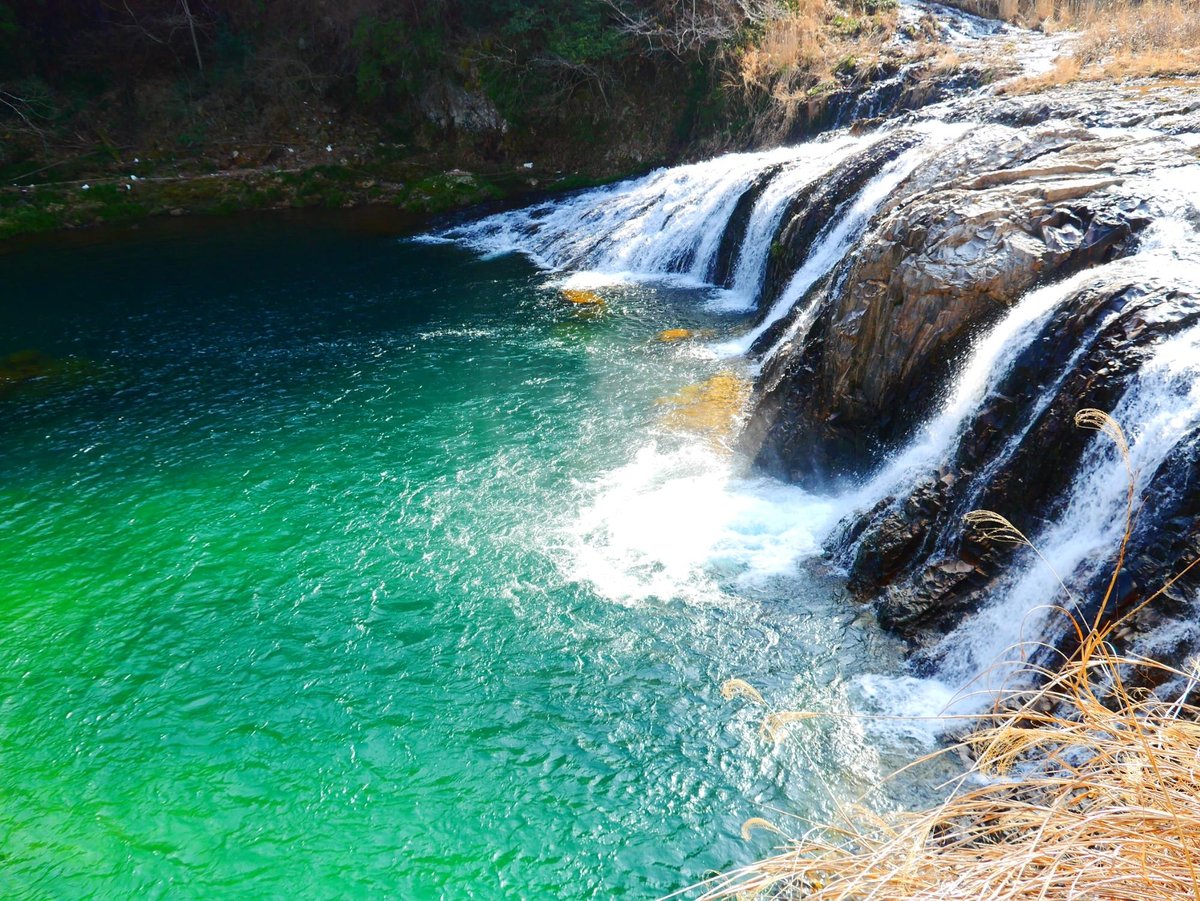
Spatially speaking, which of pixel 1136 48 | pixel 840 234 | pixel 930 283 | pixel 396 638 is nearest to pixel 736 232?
pixel 840 234

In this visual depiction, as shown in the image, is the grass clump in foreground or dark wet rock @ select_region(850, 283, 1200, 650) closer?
the grass clump in foreground

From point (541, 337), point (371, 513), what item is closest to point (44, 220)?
point (541, 337)

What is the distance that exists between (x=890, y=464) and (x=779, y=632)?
2.39m

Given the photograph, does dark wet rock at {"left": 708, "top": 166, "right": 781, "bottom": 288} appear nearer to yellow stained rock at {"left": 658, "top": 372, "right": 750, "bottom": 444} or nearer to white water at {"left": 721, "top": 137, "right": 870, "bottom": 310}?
white water at {"left": 721, "top": 137, "right": 870, "bottom": 310}

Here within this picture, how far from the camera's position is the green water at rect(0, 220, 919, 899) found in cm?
525

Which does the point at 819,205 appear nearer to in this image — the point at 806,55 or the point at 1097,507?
the point at 1097,507

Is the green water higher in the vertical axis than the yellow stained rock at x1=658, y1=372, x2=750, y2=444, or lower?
lower

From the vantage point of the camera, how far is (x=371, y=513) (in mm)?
8781

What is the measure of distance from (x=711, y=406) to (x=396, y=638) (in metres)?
5.46

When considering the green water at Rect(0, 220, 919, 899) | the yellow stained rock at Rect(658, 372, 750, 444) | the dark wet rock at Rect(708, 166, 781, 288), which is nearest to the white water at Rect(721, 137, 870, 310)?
the dark wet rock at Rect(708, 166, 781, 288)

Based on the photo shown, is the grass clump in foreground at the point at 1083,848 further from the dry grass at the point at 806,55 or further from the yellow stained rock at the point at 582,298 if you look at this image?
the dry grass at the point at 806,55

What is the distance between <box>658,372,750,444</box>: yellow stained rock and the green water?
0.36 metres

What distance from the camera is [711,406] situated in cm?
1066

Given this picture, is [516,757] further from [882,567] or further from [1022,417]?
[1022,417]
